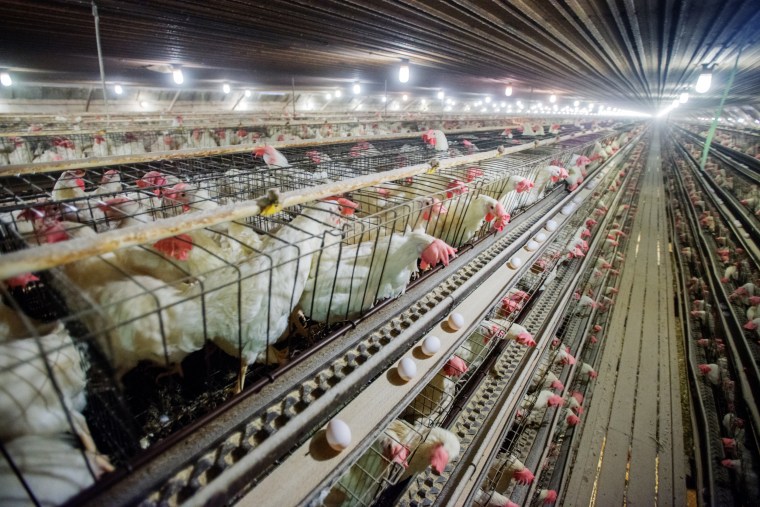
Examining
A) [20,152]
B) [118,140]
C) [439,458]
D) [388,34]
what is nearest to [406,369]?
[439,458]

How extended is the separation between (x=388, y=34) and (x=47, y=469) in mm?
4109

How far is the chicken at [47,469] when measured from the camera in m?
0.65

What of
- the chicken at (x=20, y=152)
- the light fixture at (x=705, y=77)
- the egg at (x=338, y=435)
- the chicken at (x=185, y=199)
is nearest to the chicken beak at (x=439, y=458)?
the egg at (x=338, y=435)

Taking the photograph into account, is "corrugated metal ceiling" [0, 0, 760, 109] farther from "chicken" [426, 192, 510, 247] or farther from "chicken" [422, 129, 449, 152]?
"chicken" [426, 192, 510, 247]

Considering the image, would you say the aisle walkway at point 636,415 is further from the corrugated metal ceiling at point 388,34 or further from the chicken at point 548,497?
the corrugated metal ceiling at point 388,34

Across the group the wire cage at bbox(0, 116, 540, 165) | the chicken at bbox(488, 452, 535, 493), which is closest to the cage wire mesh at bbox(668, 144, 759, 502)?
the chicken at bbox(488, 452, 535, 493)

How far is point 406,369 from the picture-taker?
128 cm

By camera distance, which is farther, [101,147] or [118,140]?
[118,140]

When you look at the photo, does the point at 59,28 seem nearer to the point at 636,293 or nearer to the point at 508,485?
the point at 508,485

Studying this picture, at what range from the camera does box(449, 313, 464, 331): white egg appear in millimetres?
1609

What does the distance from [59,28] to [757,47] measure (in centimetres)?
853

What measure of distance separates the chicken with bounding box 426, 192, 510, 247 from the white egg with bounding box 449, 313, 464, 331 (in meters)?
0.74

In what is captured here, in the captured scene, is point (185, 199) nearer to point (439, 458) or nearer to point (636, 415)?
point (439, 458)

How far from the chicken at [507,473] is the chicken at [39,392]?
2715 millimetres
